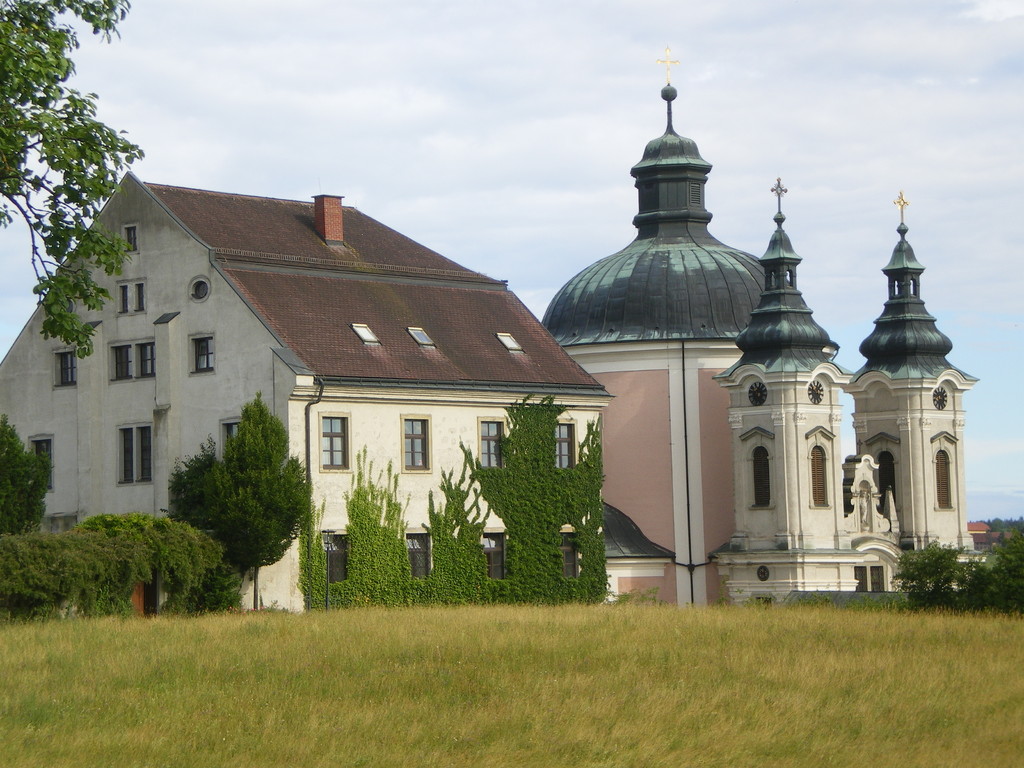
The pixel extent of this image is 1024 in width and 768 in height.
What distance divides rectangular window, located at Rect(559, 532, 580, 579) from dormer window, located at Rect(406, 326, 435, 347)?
6.26 metres

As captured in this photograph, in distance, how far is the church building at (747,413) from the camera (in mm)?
58750

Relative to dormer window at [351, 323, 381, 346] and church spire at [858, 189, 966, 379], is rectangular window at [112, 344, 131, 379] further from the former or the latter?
church spire at [858, 189, 966, 379]

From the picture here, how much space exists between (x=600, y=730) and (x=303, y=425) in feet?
71.4

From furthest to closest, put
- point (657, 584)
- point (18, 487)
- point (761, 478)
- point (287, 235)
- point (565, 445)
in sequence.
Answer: point (761, 478)
point (657, 584)
point (565, 445)
point (287, 235)
point (18, 487)

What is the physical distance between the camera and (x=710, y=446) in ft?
201

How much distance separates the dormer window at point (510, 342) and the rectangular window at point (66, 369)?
11265 mm

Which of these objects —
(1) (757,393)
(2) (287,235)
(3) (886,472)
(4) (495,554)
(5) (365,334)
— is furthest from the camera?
(3) (886,472)

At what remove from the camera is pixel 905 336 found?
6412 cm

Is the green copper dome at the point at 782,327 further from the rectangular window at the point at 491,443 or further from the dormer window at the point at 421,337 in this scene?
the dormer window at the point at 421,337

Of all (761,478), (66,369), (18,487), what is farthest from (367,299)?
(761,478)

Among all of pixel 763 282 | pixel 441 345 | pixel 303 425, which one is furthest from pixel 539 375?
pixel 763 282

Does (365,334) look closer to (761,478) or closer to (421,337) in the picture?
(421,337)

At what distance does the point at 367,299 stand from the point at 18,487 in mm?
9895

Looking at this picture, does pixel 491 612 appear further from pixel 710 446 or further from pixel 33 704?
pixel 710 446
